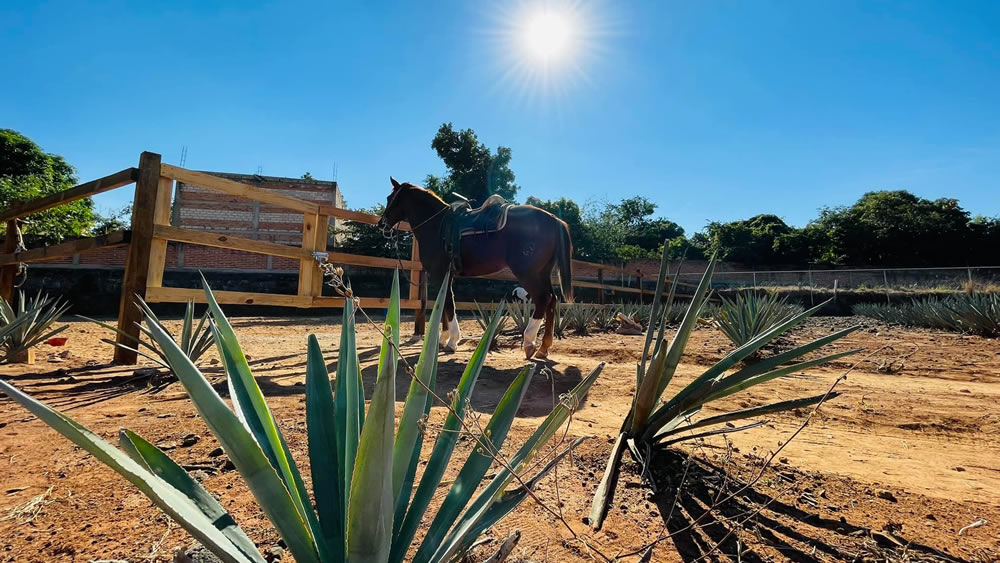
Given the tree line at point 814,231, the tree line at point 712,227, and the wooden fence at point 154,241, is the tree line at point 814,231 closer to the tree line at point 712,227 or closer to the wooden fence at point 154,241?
the tree line at point 712,227

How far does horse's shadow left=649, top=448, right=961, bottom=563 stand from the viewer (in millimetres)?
1013

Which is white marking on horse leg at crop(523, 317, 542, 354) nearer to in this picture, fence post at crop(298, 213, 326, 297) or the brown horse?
the brown horse

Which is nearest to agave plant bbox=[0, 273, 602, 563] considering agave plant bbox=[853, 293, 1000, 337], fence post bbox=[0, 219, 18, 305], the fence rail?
fence post bbox=[0, 219, 18, 305]

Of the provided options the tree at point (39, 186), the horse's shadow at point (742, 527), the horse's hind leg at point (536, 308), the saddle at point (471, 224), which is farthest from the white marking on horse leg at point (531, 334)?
the tree at point (39, 186)

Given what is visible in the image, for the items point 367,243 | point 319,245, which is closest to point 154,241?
point 319,245

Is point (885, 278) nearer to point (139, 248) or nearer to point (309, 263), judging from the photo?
point (309, 263)

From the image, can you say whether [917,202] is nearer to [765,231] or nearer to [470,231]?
[765,231]

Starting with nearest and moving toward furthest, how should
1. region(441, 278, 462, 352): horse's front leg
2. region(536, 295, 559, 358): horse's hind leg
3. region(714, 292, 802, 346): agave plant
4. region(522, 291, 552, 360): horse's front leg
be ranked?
region(522, 291, 552, 360): horse's front leg < region(536, 295, 559, 358): horse's hind leg < region(714, 292, 802, 346): agave plant < region(441, 278, 462, 352): horse's front leg

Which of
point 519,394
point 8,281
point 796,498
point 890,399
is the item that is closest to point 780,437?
point 796,498

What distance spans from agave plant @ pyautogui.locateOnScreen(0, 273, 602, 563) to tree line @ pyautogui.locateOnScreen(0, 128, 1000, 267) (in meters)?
15.5

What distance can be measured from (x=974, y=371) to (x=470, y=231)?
16.4ft

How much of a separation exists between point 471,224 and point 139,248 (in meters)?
2.90

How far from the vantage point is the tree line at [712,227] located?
17109 millimetres

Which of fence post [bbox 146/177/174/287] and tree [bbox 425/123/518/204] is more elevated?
tree [bbox 425/123/518/204]
